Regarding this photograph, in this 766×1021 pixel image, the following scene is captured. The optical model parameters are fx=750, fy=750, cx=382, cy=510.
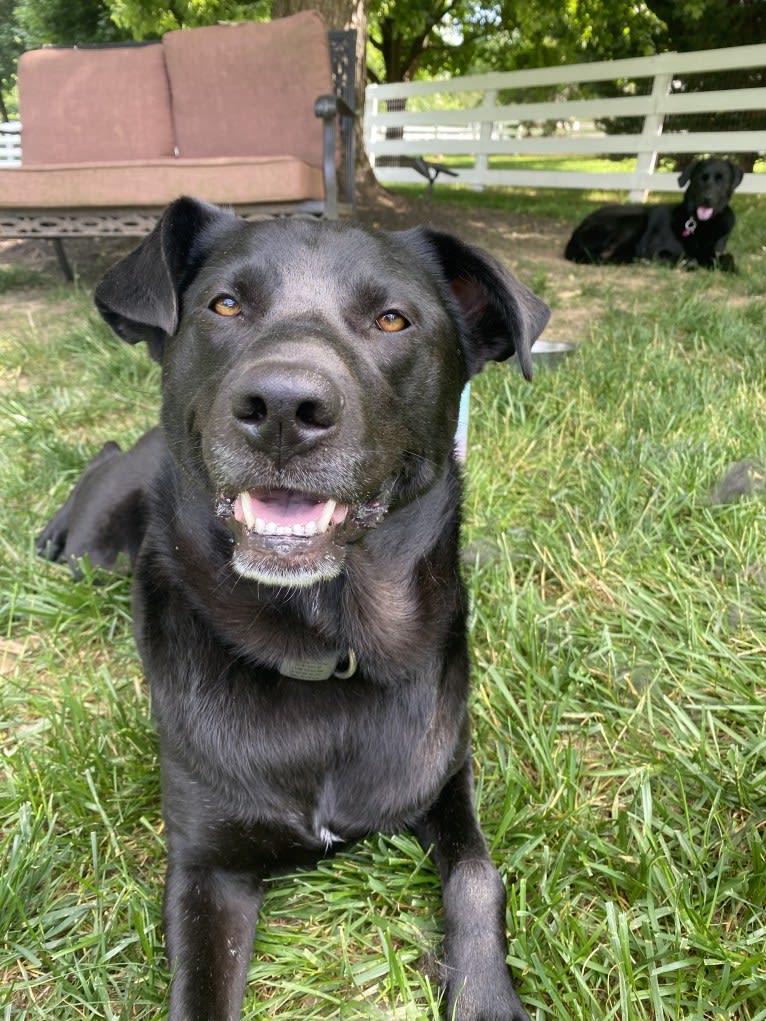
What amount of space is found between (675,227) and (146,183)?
4.84 meters

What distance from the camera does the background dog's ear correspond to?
4.98 ft

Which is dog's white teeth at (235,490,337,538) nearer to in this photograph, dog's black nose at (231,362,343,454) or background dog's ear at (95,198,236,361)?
dog's black nose at (231,362,343,454)

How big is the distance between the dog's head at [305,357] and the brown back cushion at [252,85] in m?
4.83

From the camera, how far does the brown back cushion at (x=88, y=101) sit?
6020 millimetres

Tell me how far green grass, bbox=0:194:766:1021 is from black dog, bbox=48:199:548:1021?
10 centimetres

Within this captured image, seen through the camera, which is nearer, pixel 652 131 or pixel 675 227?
pixel 675 227

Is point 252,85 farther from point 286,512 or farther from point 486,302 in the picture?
point 286,512

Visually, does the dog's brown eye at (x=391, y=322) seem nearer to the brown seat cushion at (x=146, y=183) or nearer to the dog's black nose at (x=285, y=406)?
the dog's black nose at (x=285, y=406)

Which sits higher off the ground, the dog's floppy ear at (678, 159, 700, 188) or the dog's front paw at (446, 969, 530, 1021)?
the dog's floppy ear at (678, 159, 700, 188)

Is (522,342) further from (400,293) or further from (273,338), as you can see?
(273,338)

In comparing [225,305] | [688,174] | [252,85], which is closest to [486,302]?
[225,305]

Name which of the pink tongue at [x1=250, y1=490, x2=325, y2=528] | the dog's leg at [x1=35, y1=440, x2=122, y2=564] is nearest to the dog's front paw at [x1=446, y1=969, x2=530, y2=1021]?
the pink tongue at [x1=250, y1=490, x2=325, y2=528]

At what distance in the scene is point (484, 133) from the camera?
13086 millimetres

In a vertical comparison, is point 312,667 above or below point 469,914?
above
